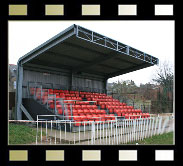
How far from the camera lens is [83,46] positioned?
39.3ft

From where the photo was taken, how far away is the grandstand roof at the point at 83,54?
1059 centimetres

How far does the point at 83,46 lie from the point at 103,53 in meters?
1.86

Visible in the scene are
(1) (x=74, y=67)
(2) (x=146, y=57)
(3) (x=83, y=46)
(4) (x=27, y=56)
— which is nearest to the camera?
(3) (x=83, y=46)

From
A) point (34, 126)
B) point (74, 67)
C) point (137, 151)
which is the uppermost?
point (74, 67)

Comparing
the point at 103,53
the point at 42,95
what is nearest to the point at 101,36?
the point at 103,53

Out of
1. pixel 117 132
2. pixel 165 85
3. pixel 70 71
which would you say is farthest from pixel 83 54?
pixel 165 85

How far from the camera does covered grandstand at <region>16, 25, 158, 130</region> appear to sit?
11.0 meters

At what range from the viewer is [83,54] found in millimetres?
13328

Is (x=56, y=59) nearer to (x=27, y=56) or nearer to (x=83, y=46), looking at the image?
(x=27, y=56)

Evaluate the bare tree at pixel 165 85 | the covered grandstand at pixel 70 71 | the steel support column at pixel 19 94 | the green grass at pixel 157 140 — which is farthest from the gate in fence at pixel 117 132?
the bare tree at pixel 165 85

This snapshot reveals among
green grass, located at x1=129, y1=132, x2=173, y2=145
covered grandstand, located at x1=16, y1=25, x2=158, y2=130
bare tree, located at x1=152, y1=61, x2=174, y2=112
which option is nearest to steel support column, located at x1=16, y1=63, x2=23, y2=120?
covered grandstand, located at x1=16, y1=25, x2=158, y2=130

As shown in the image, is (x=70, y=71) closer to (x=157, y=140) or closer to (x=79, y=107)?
(x=79, y=107)

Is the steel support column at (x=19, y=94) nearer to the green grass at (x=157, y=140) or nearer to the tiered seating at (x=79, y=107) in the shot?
the tiered seating at (x=79, y=107)

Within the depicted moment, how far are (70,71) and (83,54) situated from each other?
3955 millimetres
